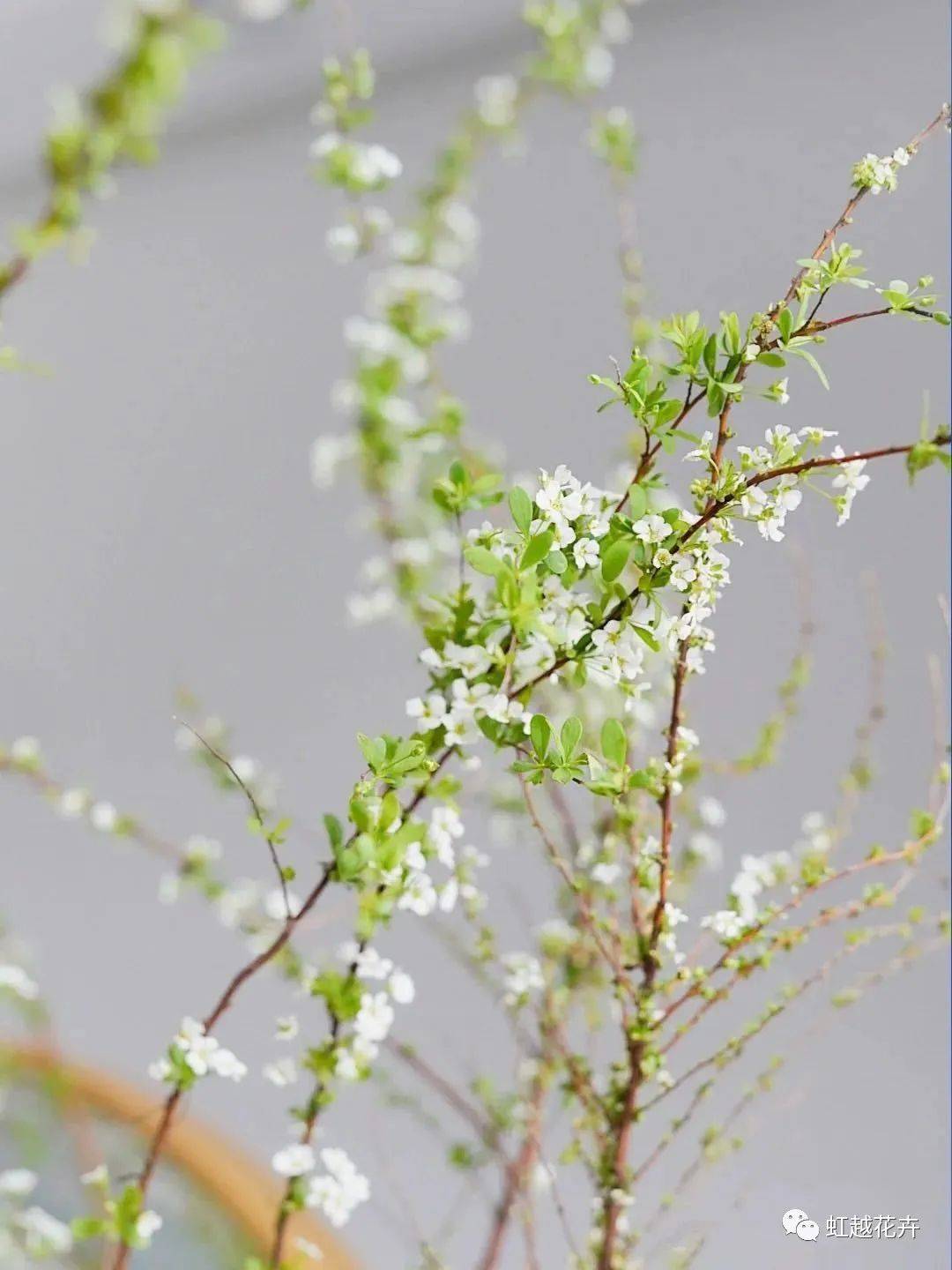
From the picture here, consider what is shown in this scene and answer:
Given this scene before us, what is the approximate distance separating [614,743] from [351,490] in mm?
838

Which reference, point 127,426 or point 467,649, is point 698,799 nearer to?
point 467,649

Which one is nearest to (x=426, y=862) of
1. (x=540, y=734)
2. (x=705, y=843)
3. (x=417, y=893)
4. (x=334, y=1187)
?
(x=417, y=893)

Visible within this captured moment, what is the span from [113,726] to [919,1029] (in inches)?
36.1

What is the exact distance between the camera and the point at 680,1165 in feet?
3.09

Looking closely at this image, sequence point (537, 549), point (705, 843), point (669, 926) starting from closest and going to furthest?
point (537, 549) < point (669, 926) < point (705, 843)

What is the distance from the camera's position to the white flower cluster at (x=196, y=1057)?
59 centimetres

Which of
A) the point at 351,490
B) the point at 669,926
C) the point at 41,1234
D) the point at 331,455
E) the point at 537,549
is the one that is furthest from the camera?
the point at 351,490

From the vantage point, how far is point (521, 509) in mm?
489

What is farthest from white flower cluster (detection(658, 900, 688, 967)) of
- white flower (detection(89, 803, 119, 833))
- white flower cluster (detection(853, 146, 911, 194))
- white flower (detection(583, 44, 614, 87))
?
white flower (detection(583, 44, 614, 87))

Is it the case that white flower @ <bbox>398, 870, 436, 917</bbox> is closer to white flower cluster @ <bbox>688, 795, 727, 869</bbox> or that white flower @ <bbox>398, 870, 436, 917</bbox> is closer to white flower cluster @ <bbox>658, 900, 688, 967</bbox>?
white flower cluster @ <bbox>658, 900, 688, 967</bbox>

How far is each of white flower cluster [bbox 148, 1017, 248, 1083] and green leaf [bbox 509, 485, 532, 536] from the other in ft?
1.07

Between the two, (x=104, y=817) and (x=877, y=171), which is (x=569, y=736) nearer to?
(x=877, y=171)

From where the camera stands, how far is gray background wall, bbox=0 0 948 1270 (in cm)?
92

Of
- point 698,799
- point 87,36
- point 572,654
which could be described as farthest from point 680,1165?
point 87,36
